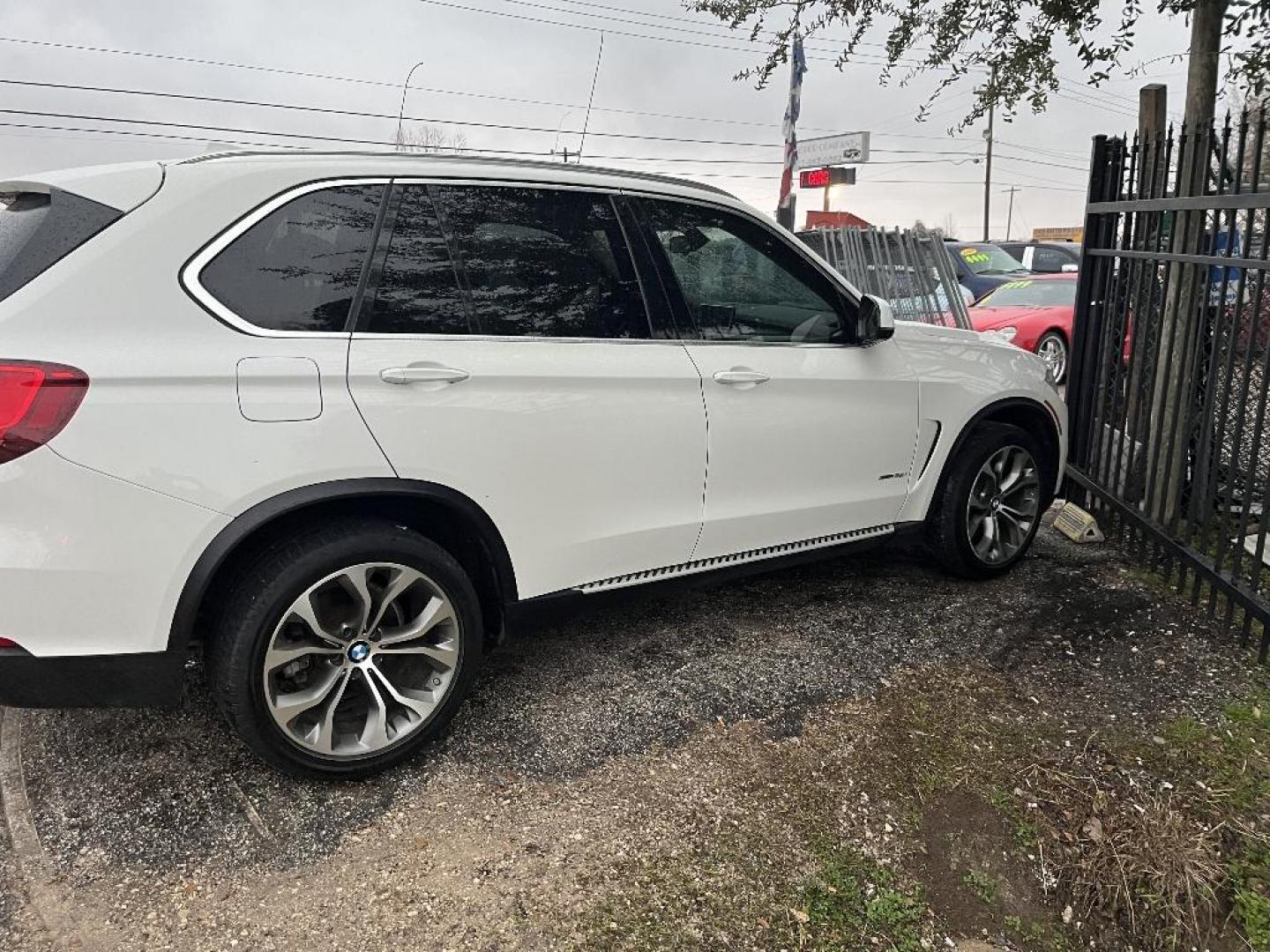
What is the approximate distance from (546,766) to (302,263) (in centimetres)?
170

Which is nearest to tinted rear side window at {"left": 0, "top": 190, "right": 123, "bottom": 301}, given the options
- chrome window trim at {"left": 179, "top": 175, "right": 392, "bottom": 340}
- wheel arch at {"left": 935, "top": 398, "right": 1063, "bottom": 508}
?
chrome window trim at {"left": 179, "top": 175, "right": 392, "bottom": 340}

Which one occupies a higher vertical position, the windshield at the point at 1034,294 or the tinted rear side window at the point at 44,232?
the tinted rear side window at the point at 44,232

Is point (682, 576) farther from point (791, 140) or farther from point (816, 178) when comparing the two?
point (816, 178)

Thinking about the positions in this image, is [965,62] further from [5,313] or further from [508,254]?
[5,313]

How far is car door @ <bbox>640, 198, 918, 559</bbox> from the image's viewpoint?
3244 millimetres

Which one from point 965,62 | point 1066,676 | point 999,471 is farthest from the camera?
point 965,62

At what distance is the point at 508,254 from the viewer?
2.88 metres

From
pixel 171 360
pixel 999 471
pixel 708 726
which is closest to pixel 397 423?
pixel 171 360

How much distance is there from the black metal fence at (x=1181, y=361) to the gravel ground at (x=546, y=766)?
0.37 m

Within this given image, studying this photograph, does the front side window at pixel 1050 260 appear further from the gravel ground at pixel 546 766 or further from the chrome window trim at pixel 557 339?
the chrome window trim at pixel 557 339

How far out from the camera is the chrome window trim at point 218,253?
236 centimetres

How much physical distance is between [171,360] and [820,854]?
2170mm

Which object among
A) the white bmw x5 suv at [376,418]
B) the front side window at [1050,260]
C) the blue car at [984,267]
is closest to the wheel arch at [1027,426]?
the white bmw x5 suv at [376,418]

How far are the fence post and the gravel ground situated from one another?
3.96 ft
